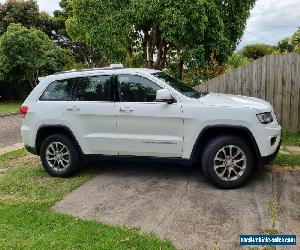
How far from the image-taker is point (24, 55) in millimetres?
26109

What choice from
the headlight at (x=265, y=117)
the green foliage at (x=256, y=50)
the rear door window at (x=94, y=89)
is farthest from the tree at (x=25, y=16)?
the headlight at (x=265, y=117)

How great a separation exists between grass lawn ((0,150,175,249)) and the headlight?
2.48 metres

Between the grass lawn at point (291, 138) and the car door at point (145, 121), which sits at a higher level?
the car door at point (145, 121)

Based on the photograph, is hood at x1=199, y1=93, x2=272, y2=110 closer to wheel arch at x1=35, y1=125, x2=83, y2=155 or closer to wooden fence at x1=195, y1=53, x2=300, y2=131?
wheel arch at x1=35, y1=125, x2=83, y2=155

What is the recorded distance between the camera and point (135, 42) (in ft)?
53.5

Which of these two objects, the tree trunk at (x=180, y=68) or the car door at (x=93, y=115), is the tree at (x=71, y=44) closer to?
the tree trunk at (x=180, y=68)

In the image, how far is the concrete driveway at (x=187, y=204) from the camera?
505 cm

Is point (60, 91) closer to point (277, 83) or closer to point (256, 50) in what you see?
point (277, 83)

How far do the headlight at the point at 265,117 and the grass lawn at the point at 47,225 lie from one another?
8.13ft

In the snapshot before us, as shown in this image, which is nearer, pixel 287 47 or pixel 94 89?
pixel 94 89

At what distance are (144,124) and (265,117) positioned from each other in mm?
1877

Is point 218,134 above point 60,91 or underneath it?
underneath

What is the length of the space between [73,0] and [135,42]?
9.30 feet

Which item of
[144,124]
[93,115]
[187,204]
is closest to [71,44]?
[93,115]
